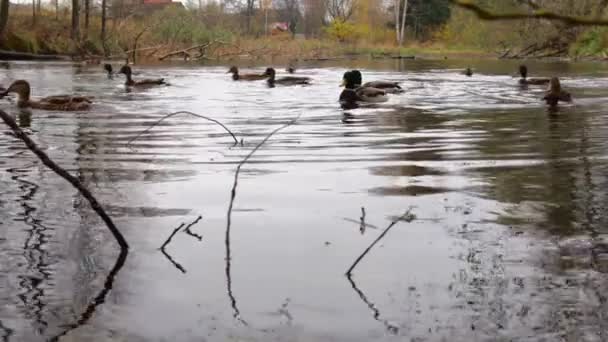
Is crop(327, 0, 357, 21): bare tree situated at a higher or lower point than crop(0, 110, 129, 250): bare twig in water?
higher

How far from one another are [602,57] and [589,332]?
156 ft

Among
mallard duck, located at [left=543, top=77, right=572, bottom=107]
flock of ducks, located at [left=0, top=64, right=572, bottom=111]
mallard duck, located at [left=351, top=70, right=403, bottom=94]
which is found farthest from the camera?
mallard duck, located at [left=351, top=70, right=403, bottom=94]

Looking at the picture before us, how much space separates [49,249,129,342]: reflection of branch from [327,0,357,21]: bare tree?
98.6m

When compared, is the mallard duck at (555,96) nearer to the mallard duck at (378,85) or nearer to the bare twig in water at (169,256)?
the mallard duck at (378,85)

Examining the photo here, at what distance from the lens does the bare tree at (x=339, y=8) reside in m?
103

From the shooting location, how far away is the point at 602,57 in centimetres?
4806

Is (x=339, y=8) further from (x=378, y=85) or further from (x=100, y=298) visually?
(x=100, y=298)

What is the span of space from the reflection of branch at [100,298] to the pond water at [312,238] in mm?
14

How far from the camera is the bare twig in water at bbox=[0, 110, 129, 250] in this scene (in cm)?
409

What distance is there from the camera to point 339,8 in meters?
106

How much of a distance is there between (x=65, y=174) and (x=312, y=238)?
196 cm

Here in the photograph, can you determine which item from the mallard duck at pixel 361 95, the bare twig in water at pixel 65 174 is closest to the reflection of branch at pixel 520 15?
the bare twig in water at pixel 65 174

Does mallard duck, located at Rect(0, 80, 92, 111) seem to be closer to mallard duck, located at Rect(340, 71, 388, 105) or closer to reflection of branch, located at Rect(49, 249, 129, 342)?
mallard duck, located at Rect(340, 71, 388, 105)

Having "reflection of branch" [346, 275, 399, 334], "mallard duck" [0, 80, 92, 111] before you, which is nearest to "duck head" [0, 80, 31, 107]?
"mallard duck" [0, 80, 92, 111]
